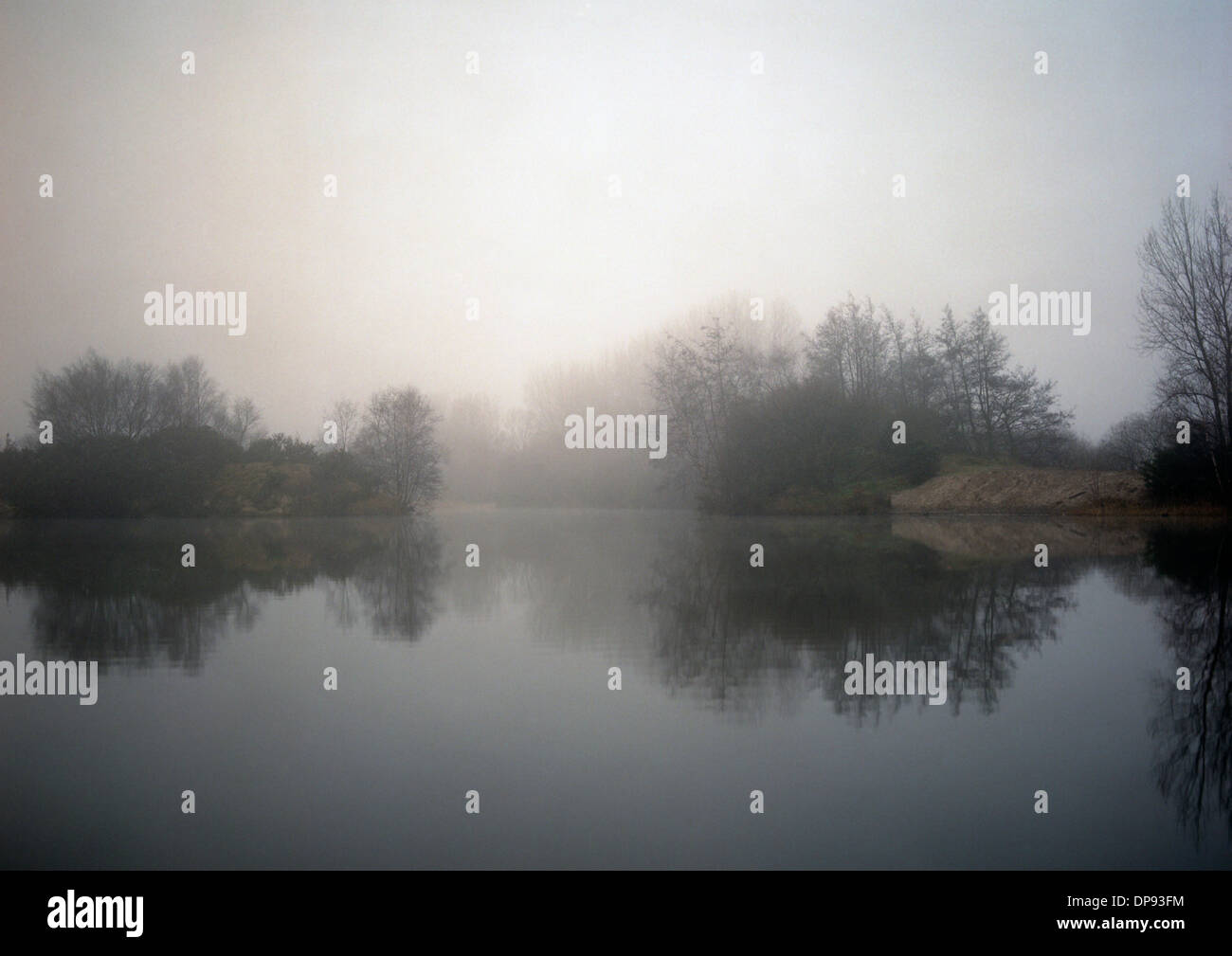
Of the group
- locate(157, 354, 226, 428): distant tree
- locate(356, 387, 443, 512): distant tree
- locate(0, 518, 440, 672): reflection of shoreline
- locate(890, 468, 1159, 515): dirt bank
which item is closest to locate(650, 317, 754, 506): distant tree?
locate(890, 468, 1159, 515): dirt bank

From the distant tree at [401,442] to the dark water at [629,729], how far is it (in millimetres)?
23193

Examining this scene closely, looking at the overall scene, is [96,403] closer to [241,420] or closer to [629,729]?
[241,420]

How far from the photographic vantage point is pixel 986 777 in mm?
3732

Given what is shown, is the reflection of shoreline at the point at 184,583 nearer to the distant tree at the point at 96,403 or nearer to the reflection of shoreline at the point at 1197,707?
the reflection of shoreline at the point at 1197,707

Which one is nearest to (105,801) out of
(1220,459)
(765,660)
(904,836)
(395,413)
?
(904,836)

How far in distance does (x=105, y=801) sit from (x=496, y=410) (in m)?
45.0

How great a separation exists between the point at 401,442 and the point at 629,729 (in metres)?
30.0

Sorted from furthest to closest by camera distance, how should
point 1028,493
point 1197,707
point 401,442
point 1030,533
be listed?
point 401,442
point 1028,493
point 1030,533
point 1197,707

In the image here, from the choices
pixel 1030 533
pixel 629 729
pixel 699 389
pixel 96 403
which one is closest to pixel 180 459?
pixel 96 403

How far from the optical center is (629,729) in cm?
445

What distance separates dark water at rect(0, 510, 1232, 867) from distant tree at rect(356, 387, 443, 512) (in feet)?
76.1

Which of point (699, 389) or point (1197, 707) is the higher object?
point (699, 389)

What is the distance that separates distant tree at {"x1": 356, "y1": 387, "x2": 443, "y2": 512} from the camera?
32.8m
